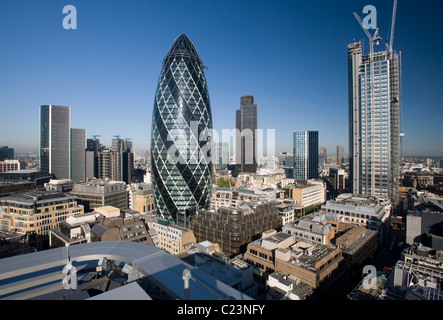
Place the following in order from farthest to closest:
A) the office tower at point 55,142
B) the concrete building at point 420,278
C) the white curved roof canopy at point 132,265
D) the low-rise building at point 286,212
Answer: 1. the office tower at point 55,142
2. the low-rise building at point 286,212
3. the concrete building at point 420,278
4. the white curved roof canopy at point 132,265

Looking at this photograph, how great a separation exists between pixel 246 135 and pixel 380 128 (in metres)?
81.6

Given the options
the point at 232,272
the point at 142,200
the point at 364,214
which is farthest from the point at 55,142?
the point at 364,214

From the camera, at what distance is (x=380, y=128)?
48094 mm

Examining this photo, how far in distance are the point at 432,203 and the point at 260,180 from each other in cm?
4643

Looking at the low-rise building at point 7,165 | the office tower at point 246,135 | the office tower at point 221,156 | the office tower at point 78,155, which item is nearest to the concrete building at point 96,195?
the office tower at point 78,155

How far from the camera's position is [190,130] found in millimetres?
41656

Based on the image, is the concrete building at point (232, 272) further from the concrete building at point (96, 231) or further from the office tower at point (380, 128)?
the office tower at point (380, 128)

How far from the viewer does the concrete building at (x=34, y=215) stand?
31875 millimetres

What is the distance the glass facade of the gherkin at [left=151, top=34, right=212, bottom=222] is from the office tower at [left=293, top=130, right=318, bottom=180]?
62647 millimetres

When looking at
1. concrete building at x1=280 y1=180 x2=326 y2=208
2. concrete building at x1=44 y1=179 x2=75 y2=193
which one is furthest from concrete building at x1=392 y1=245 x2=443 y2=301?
concrete building at x1=44 y1=179 x2=75 y2=193

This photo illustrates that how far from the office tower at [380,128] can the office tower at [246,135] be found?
69.2 m

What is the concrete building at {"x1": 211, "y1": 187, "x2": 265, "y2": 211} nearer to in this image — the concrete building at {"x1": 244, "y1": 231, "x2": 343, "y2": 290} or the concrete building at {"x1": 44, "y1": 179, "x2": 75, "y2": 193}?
the concrete building at {"x1": 244, "y1": 231, "x2": 343, "y2": 290}

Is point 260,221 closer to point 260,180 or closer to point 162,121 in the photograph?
point 162,121
